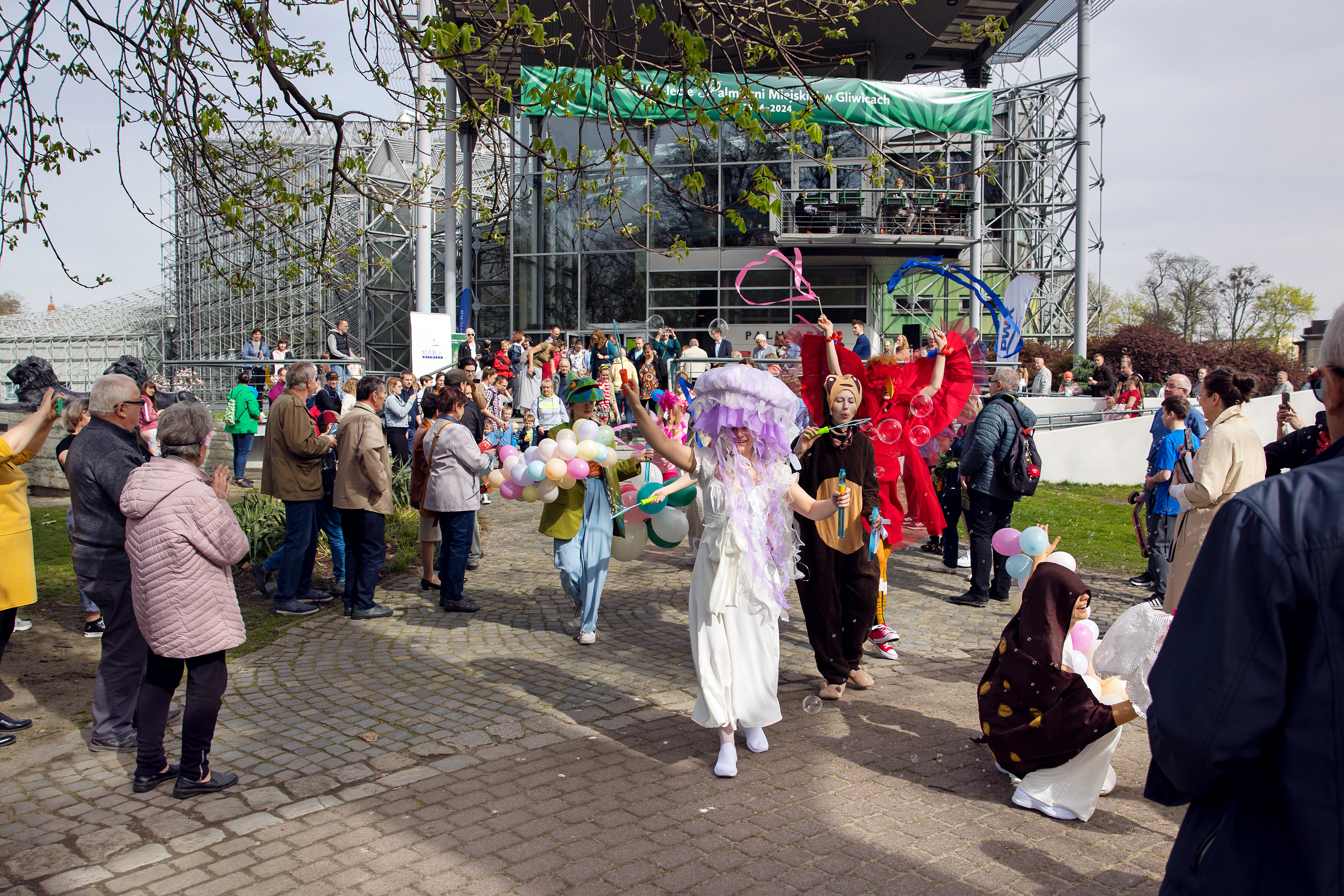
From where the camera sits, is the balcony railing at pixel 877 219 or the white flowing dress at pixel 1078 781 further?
the balcony railing at pixel 877 219

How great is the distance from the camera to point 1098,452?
579 inches

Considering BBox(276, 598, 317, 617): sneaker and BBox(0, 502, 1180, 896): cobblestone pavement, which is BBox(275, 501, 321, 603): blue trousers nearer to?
BBox(276, 598, 317, 617): sneaker

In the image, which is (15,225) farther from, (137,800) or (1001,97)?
(1001,97)

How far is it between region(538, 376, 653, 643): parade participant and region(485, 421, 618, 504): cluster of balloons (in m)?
0.21

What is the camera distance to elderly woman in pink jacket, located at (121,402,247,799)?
12.4 ft

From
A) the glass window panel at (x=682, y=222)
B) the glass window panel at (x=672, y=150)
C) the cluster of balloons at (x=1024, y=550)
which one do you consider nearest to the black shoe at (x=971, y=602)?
the cluster of balloons at (x=1024, y=550)

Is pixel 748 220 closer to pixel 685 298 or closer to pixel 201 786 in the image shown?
pixel 685 298

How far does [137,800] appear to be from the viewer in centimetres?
397

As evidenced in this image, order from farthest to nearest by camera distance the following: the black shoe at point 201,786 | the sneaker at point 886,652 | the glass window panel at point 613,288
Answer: the glass window panel at point 613,288 → the sneaker at point 886,652 → the black shoe at point 201,786

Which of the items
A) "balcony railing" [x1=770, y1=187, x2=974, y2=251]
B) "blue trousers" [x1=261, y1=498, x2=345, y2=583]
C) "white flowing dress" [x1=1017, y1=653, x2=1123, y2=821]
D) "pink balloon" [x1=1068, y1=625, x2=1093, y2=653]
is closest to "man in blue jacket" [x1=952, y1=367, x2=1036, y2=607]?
"pink balloon" [x1=1068, y1=625, x2=1093, y2=653]

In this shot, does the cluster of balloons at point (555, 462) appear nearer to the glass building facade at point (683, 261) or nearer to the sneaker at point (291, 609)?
the sneaker at point (291, 609)

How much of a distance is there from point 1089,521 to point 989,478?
15.7 ft

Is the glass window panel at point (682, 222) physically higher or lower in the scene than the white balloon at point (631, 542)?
higher

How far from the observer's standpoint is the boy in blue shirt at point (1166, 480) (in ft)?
22.8
